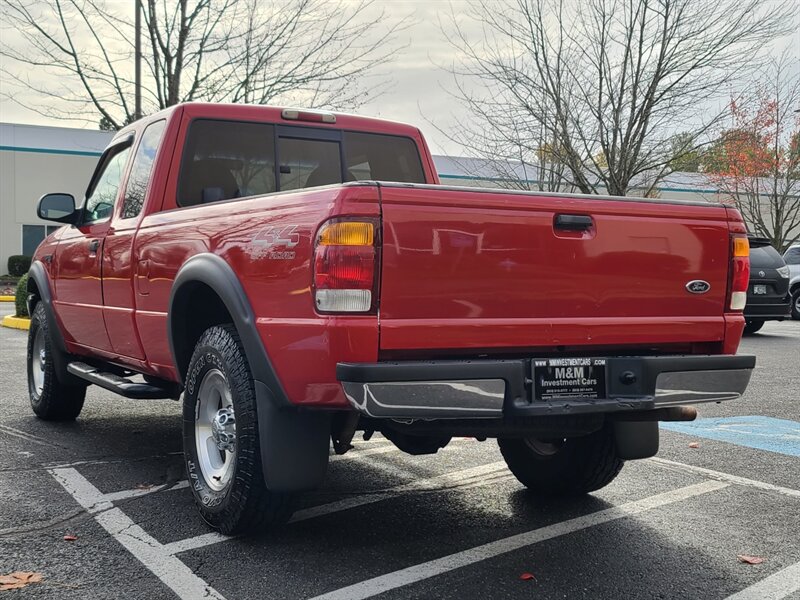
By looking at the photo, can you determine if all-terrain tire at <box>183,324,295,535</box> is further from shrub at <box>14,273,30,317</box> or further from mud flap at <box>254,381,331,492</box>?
shrub at <box>14,273,30,317</box>

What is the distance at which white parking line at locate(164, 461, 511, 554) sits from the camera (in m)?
3.96

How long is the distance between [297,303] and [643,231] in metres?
1.50

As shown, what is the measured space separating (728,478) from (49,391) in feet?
15.4

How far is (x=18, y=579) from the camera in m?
3.46

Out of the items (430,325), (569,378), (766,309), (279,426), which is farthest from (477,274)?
(766,309)

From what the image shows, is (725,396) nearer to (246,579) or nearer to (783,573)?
(783,573)

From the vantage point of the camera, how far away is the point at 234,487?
385 cm

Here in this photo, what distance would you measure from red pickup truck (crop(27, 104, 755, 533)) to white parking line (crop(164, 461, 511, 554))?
0.41 feet

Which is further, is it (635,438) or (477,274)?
(635,438)

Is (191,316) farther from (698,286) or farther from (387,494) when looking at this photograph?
(698,286)

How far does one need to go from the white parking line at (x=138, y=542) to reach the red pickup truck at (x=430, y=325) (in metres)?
0.32

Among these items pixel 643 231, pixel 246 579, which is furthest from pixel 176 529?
pixel 643 231

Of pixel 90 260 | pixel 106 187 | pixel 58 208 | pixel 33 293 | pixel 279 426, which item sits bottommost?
pixel 279 426

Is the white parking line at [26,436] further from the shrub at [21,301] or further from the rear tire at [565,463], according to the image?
the shrub at [21,301]
